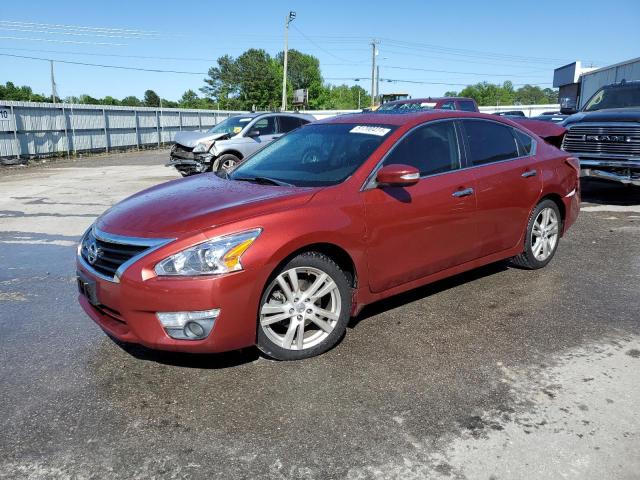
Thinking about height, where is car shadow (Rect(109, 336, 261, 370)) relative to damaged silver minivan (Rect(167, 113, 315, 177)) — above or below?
below

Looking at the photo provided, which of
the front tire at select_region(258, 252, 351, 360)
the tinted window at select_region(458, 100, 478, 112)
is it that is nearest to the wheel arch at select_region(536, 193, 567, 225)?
the front tire at select_region(258, 252, 351, 360)

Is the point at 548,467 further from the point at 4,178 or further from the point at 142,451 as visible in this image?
the point at 4,178

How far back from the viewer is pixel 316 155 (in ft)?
14.5

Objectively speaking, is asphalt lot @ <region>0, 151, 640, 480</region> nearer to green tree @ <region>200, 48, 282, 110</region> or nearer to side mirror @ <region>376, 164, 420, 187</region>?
side mirror @ <region>376, 164, 420, 187</region>

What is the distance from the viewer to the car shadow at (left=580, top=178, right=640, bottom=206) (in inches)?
392

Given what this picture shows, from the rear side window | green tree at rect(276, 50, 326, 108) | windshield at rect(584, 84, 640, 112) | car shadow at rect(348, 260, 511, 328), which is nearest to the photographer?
car shadow at rect(348, 260, 511, 328)

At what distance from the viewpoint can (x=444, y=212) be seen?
4266 millimetres

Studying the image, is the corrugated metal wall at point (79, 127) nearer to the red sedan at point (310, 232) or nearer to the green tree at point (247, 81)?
the red sedan at point (310, 232)

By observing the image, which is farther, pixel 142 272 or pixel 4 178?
pixel 4 178

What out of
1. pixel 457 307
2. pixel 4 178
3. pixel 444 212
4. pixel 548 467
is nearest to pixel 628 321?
pixel 457 307

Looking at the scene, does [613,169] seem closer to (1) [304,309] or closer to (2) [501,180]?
(2) [501,180]

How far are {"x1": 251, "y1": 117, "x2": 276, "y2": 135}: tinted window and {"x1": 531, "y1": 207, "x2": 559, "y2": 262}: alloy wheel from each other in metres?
9.22

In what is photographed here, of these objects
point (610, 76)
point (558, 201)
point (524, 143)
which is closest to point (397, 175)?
point (524, 143)

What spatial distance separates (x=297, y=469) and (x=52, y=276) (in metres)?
4.20
